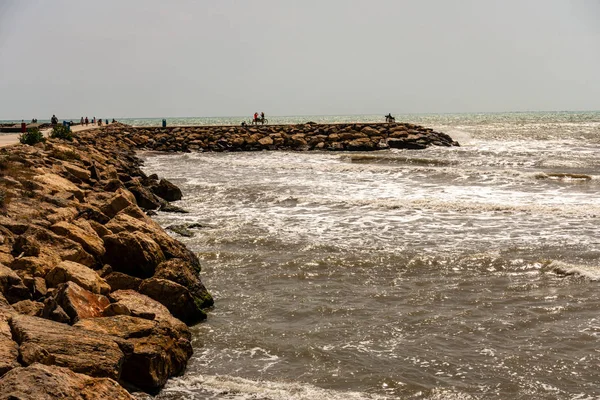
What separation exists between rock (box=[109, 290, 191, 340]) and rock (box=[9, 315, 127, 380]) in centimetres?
130

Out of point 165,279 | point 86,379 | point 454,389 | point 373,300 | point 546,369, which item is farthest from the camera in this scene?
point 373,300

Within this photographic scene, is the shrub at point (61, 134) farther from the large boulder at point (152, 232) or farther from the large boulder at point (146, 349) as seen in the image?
the large boulder at point (146, 349)

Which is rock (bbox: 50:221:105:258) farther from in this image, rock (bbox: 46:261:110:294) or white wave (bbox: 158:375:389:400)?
white wave (bbox: 158:375:389:400)

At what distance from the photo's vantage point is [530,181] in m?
23.8

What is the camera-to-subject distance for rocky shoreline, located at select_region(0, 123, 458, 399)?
454 cm

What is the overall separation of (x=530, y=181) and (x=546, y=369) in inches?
748

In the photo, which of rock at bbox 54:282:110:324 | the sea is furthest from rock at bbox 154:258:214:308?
rock at bbox 54:282:110:324

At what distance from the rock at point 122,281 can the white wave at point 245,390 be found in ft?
6.80

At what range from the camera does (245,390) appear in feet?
19.2

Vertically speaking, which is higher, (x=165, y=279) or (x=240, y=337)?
(x=165, y=279)

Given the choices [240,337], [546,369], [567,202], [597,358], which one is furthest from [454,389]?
[567,202]

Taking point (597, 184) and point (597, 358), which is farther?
point (597, 184)

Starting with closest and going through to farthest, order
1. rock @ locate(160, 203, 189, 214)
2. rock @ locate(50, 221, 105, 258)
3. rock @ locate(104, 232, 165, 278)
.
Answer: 1. rock @ locate(50, 221, 105, 258)
2. rock @ locate(104, 232, 165, 278)
3. rock @ locate(160, 203, 189, 214)

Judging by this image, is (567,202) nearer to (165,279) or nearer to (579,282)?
(579,282)
